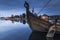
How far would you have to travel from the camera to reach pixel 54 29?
44.5 ft

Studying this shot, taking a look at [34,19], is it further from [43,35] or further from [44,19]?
[43,35]

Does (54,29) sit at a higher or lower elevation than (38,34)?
higher

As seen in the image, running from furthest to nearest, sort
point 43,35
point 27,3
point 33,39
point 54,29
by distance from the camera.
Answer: point 43,35
point 33,39
point 27,3
point 54,29

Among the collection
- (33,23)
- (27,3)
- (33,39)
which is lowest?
(33,39)

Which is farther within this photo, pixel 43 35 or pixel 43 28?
pixel 43 35

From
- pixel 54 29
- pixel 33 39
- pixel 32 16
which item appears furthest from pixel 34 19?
pixel 54 29

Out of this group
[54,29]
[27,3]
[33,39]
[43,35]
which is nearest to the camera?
[54,29]

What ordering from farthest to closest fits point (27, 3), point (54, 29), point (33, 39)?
point (33, 39) → point (27, 3) → point (54, 29)

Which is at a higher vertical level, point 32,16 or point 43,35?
point 32,16

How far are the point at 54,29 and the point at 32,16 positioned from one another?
463 centimetres

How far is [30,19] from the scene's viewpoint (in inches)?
711

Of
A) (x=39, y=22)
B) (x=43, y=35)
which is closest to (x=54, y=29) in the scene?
(x=39, y=22)

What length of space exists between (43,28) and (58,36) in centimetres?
162

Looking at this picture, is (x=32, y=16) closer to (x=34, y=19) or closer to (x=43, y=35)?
(x=34, y=19)
